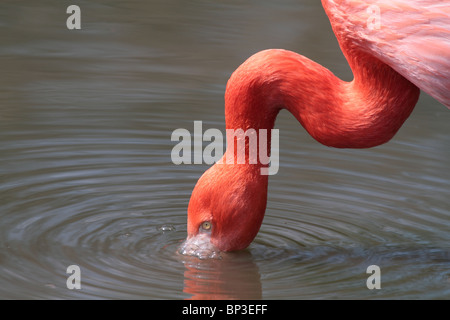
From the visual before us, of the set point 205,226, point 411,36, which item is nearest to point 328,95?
point 411,36

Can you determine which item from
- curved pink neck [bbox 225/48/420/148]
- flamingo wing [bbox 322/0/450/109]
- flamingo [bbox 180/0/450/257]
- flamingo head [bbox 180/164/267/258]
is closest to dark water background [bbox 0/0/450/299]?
flamingo head [bbox 180/164/267/258]

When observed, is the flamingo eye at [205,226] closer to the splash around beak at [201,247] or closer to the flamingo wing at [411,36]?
the splash around beak at [201,247]

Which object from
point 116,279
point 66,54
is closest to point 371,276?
point 116,279

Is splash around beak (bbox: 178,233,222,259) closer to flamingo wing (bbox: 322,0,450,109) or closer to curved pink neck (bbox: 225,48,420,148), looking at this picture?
curved pink neck (bbox: 225,48,420,148)

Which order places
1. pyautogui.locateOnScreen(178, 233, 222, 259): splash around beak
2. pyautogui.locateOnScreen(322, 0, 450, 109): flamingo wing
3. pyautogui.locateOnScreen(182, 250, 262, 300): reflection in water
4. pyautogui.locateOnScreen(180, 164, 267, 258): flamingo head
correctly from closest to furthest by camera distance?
pyautogui.locateOnScreen(322, 0, 450, 109): flamingo wing → pyautogui.locateOnScreen(182, 250, 262, 300): reflection in water → pyautogui.locateOnScreen(180, 164, 267, 258): flamingo head → pyautogui.locateOnScreen(178, 233, 222, 259): splash around beak

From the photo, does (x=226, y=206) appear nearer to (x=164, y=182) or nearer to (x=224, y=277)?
(x=224, y=277)

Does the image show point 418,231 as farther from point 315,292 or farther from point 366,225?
point 315,292

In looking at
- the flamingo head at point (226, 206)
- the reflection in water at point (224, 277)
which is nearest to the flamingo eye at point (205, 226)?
the flamingo head at point (226, 206)
